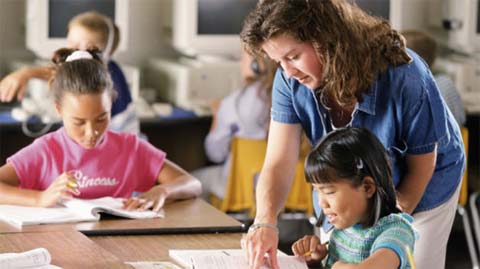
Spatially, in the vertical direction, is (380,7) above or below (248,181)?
above

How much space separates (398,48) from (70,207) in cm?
95

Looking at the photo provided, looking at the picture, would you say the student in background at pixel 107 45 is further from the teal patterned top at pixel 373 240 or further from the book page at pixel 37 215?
the teal patterned top at pixel 373 240

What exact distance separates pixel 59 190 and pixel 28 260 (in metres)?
0.55

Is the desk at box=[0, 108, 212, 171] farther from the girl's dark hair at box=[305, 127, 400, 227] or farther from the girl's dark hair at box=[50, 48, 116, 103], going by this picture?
the girl's dark hair at box=[305, 127, 400, 227]

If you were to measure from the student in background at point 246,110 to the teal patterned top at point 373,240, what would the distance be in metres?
2.25

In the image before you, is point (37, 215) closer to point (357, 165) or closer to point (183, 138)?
point (357, 165)

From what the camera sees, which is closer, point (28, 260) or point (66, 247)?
point (28, 260)

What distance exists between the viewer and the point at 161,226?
102 inches

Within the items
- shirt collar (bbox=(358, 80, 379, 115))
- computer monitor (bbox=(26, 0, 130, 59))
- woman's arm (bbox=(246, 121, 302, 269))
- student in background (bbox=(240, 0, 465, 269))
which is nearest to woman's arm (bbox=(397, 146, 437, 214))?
student in background (bbox=(240, 0, 465, 269))

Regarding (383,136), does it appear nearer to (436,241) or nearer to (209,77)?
(436,241)

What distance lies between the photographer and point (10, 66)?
16.3 feet

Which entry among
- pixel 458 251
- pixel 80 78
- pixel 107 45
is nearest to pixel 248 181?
pixel 107 45

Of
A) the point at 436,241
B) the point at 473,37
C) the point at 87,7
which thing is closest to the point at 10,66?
the point at 87,7

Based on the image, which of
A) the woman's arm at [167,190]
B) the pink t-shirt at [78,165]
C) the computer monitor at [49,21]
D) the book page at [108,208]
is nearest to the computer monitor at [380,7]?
the computer monitor at [49,21]
